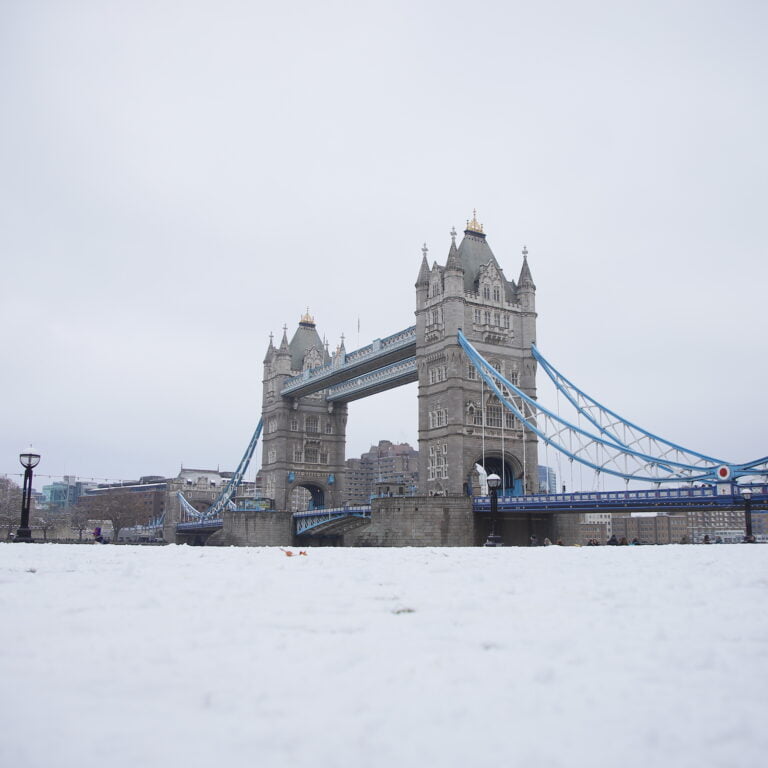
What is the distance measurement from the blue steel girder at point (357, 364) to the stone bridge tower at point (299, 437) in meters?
1.97

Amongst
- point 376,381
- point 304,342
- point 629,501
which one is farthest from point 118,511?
point 629,501

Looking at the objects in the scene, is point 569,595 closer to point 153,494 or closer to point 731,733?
point 731,733

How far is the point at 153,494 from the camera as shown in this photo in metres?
172

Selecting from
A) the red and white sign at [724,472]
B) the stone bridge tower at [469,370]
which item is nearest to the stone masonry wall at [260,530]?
the stone bridge tower at [469,370]

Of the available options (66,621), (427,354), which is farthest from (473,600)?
(427,354)

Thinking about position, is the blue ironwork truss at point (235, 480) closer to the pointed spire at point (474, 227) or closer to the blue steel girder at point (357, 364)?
the blue steel girder at point (357, 364)

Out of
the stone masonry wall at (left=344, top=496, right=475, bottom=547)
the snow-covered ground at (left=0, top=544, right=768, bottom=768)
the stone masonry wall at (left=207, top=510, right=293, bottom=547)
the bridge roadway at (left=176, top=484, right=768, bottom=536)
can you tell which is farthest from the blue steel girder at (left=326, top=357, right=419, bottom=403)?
the snow-covered ground at (left=0, top=544, right=768, bottom=768)

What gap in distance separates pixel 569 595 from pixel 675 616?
5.43ft

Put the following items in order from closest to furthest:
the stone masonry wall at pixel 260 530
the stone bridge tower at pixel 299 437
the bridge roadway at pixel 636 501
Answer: the bridge roadway at pixel 636 501, the stone masonry wall at pixel 260 530, the stone bridge tower at pixel 299 437

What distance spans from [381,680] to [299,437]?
7981 centimetres

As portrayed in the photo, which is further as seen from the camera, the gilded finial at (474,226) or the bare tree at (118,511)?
the bare tree at (118,511)

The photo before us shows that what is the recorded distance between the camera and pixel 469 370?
5747 centimetres

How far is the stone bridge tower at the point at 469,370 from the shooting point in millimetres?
56594

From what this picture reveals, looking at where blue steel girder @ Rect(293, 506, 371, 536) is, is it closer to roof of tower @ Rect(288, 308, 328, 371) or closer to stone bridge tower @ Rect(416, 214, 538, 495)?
stone bridge tower @ Rect(416, 214, 538, 495)
